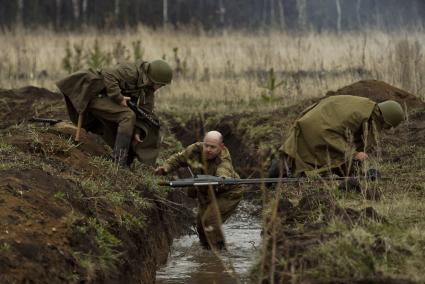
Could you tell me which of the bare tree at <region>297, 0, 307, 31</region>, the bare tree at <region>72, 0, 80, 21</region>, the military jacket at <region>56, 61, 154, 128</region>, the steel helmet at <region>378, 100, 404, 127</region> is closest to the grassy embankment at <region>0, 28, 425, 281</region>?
the steel helmet at <region>378, 100, 404, 127</region>

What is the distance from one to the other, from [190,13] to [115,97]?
29.5 meters

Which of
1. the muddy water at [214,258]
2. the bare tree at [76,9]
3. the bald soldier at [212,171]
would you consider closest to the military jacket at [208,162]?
the bald soldier at [212,171]

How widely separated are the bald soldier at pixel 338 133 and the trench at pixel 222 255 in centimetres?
77

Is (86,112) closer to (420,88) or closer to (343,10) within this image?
(420,88)

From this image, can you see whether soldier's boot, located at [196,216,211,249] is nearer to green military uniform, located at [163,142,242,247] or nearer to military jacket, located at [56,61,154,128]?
green military uniform, located at [163,142,242,247]

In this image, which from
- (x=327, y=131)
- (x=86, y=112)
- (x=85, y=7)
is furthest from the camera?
(x=85, y=7)

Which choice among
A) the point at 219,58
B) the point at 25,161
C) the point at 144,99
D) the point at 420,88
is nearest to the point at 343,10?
the point at 219,58

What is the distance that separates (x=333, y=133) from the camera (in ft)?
37.4

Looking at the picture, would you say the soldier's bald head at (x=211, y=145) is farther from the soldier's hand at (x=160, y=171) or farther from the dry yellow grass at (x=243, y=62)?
the dry yellow grass at (x=243, y=62)

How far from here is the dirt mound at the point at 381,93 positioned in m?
16.6

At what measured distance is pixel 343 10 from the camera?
41250 millimetres

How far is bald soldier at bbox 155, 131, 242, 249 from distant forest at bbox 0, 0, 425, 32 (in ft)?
86.5

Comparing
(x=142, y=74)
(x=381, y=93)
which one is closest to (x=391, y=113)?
(x=142, y=74)

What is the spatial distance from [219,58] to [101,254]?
54.0 feet
